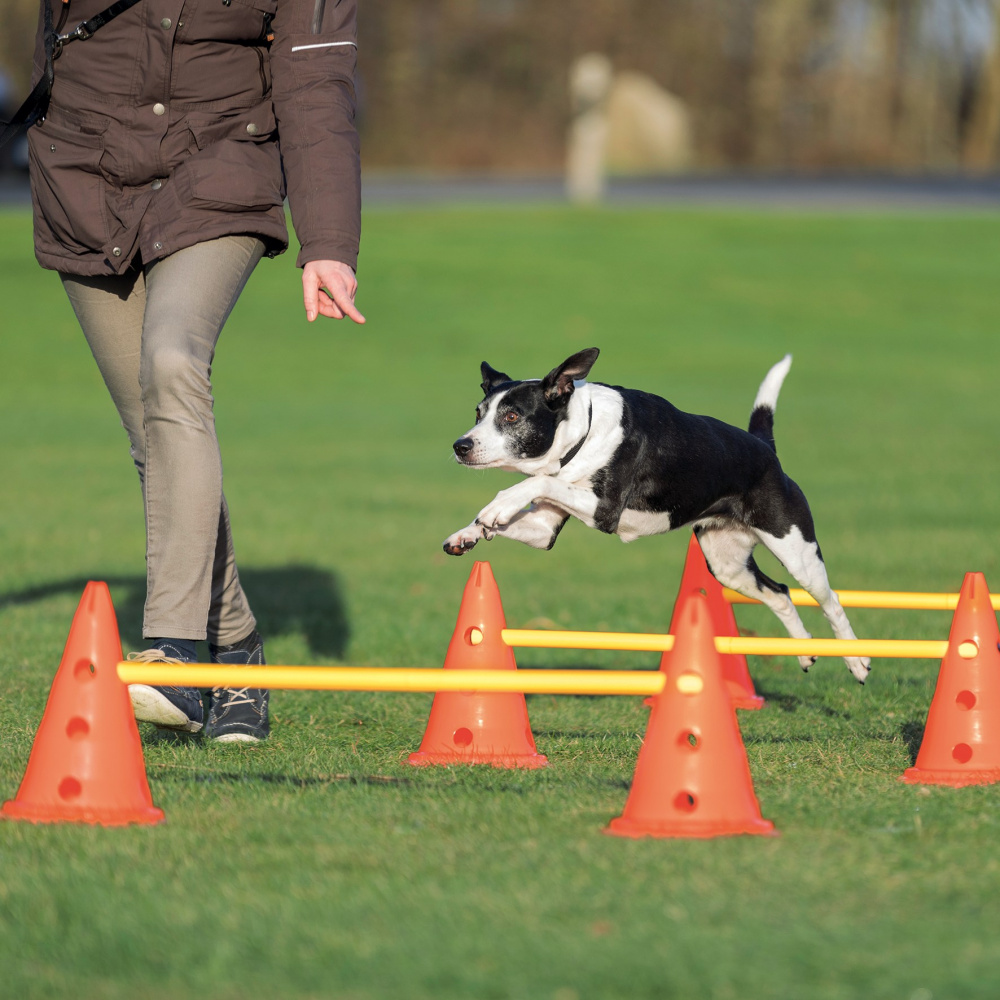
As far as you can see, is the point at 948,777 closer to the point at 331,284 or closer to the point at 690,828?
the point at 690,828

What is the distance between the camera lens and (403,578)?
28.8 ft

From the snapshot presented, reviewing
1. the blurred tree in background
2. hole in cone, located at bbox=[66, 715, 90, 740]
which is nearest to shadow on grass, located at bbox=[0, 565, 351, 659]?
hole in cone, located at bbox=[66, 715, 90, 740]

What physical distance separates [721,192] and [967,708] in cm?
2770

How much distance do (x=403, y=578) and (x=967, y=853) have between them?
564cm

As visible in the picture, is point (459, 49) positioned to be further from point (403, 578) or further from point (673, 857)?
point (673, 857)

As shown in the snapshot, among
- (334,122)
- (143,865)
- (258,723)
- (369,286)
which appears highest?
(334,122)

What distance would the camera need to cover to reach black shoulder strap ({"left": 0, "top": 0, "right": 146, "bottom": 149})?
4219 millimetres

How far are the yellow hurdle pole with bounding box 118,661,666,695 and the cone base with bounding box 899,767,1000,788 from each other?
39.4 inches

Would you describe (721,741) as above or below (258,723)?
above

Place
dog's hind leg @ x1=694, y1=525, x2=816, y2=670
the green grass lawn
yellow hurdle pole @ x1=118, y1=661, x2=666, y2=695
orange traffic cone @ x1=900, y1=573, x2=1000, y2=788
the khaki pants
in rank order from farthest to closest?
dog's hind leg @ x1=694, y1=525, x2=816, y2=670 < orange traffic cone @ x1=900, y1=573, x2=1000, y2=788 < the khaki pants < yellow hurdle pole @ x1=118, y1=661, x2=666, y2=695 < the green grass lawn

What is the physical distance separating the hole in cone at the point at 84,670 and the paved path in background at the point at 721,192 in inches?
1002

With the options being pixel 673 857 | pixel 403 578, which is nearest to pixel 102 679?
pixel 673 857

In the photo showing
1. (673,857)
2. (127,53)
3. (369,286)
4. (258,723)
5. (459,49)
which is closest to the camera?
(673,857)

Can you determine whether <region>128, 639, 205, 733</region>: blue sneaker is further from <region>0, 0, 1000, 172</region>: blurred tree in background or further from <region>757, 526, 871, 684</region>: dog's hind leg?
<region>0, 0, 1000, 172</region>: blurred tree in background
